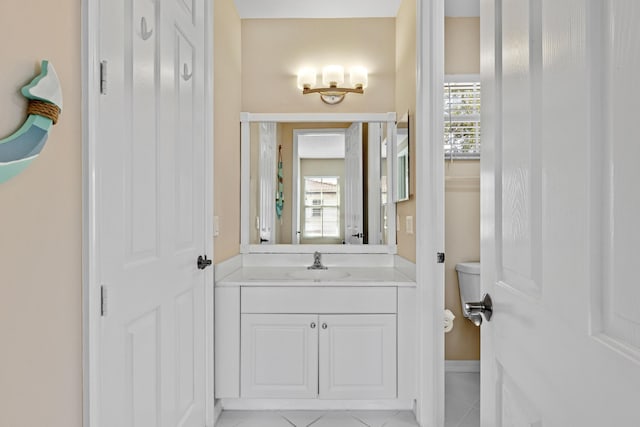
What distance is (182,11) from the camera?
1.74 metres

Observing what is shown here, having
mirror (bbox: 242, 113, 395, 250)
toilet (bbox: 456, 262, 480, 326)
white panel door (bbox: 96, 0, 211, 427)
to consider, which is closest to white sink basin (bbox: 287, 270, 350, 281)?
mirror (bbox: 242, 113, 395, 250)

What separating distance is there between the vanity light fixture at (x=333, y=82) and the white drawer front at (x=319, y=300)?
1355mm

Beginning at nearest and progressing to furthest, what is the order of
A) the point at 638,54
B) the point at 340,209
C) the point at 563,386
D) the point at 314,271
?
1. the point at 638,54
2. the point at 563,386
3. the point at 314,271
4. the point at 340,209

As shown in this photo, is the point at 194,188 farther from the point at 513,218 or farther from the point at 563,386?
the point at 563,386

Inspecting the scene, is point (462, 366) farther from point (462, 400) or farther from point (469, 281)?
point (469, 281)

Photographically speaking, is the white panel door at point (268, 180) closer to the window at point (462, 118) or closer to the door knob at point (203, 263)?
the door knob at point (203, 263)

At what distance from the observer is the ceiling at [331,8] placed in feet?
8.59

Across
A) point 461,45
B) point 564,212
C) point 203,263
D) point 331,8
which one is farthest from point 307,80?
point 564,212

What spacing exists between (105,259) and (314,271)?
1.64 m

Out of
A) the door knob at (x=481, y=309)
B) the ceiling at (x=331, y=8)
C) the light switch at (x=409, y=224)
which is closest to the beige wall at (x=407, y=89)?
the light switch at (x=409, y=224)

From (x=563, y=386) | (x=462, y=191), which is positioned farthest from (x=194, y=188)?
(x=462, y=191)

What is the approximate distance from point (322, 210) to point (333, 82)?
2.87ft

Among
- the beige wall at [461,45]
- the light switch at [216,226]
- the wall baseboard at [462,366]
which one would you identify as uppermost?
the beige wall at [461,45]

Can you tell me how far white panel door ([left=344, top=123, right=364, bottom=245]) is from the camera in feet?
9.14
